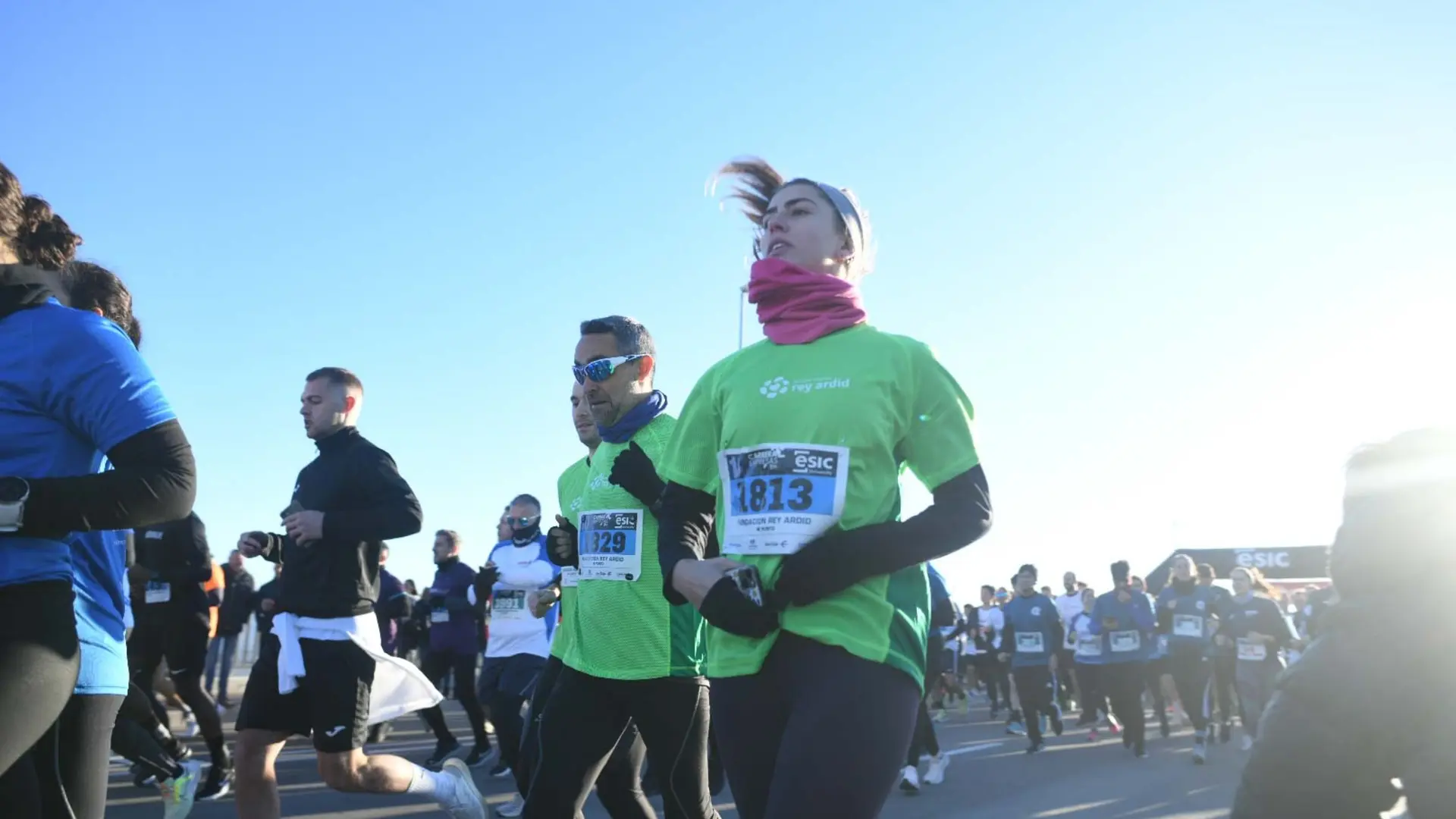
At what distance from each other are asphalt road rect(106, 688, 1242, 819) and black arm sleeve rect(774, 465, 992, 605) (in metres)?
5.05

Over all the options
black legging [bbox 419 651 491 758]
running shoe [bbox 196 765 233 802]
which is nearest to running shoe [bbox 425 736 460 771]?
black legging [bbox 419 651 491 758]

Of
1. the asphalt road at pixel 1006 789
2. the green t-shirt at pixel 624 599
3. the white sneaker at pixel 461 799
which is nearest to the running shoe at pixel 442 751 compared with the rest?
the asphalt road at pixel 1006 789

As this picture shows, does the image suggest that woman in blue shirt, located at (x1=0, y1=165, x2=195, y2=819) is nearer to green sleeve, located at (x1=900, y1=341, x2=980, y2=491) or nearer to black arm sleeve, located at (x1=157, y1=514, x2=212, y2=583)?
green sleeve, located at (x1=900, y1=341, x2=980, y2=491)

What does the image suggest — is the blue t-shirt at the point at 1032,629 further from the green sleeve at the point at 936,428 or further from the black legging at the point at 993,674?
the green sleeve at the point at 936,428

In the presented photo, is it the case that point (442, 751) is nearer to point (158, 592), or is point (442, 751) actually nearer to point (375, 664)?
point (158, 592)

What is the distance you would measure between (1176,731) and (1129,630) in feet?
11.9

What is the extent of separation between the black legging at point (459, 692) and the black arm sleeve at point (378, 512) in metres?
4.87

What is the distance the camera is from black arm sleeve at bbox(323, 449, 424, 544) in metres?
5.29

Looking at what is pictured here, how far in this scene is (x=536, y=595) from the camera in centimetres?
634

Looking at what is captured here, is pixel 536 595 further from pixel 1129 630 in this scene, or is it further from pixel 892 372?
pixel 1129 630

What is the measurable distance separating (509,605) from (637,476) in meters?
6.31

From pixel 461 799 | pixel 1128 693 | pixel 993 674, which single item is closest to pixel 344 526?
pixel 461 799

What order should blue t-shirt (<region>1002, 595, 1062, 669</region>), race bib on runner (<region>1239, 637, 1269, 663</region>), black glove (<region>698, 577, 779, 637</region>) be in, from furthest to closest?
blue t-shirt (<region>1002, 595, 1062, 669</region>), race bib on runner (<region>1239, 637, 1269, 663</region>), black glove (<region>698, 577, 779, 637</region>)

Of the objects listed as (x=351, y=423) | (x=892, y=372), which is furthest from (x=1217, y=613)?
(x=892, y=372)
